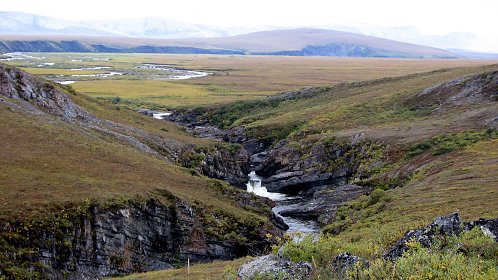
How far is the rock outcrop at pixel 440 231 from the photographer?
1941cm

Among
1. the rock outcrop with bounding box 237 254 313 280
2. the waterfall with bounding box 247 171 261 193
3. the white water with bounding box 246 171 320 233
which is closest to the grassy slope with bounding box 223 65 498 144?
the waterfall with bounding box 247 171 261 193

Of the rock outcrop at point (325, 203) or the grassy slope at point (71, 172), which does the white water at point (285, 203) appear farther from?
the grassy slope at point (71, 172)

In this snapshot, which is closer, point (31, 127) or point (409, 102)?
point (31, 127)

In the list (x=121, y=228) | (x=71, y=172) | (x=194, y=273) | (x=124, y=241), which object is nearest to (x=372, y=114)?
(x=71, y=172)

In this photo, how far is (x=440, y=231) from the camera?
66.1 ft

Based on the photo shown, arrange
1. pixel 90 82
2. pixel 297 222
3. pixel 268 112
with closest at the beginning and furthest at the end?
pixel 297 222
pixel 268 112
pixel 90 82

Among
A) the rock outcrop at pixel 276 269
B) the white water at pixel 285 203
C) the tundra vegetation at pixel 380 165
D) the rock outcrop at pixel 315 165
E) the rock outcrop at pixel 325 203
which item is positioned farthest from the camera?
the rock outcrop at pixel 315 165

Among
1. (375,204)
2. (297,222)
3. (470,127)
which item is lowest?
(297,222)

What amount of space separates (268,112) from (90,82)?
99545mm

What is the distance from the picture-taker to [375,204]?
2095 inches

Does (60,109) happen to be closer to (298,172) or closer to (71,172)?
(71,172)

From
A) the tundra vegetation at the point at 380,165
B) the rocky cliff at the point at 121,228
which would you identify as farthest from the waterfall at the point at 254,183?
the rocky cliff at the point at 121,228

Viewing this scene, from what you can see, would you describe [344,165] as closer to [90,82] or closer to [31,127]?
[31,127]

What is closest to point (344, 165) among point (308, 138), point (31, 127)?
point (308, 138)
